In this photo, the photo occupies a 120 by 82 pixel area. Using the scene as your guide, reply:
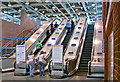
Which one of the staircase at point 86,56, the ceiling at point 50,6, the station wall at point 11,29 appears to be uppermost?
the ceiling at point 50,6

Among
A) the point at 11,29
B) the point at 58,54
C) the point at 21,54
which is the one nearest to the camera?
the point at 58,54

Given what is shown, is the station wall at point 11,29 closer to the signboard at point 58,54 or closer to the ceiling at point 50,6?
the ceiling at point 50,6

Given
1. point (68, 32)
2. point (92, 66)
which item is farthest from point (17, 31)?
point (92, 66)

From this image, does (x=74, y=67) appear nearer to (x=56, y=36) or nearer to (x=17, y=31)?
(x=56, y=36)

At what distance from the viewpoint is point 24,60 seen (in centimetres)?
1076

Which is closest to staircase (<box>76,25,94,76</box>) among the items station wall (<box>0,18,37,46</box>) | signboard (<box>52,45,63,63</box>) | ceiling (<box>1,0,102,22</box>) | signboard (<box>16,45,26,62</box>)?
signboard (<box>52,45,63,63</box>)

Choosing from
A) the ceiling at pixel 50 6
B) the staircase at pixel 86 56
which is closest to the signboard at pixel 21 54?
the staircase at pixel 86 56

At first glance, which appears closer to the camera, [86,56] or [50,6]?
[86,56]

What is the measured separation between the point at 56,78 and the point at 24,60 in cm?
225

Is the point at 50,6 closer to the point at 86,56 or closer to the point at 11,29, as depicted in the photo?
the point at 11,29

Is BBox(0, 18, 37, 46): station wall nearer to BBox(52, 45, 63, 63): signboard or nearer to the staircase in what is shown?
the staircase

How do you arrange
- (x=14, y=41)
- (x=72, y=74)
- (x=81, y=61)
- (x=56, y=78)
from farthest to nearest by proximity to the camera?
(x=14, y=41), (x=81, y=61), (x=72, y=74), (x=56, y=78)

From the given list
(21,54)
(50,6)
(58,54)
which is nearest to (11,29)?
(21,54)

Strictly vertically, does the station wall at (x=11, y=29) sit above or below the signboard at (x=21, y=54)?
above
